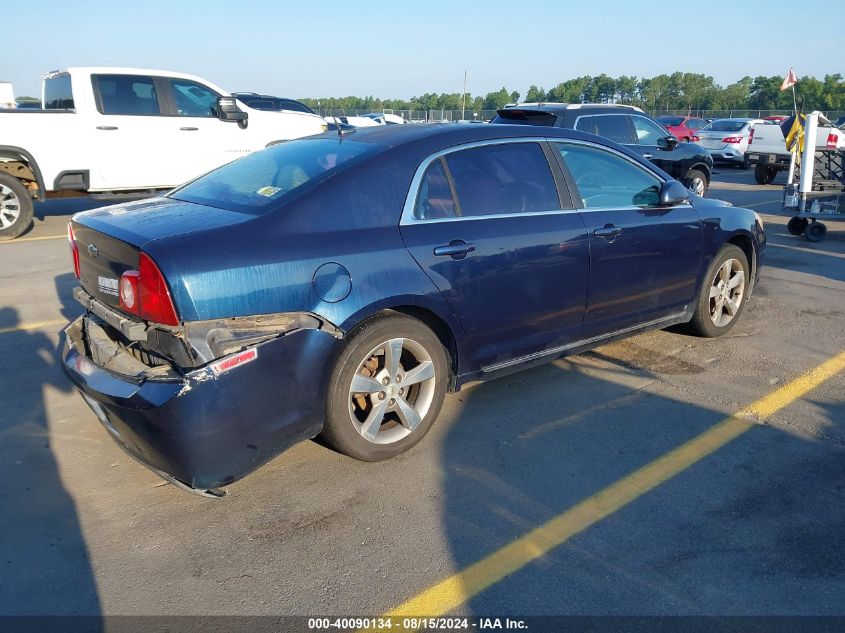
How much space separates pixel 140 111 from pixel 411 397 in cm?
837

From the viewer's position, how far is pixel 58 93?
10242mm

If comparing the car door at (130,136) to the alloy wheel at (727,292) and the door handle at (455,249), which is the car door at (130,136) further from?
the alloy wheel at (727,292)

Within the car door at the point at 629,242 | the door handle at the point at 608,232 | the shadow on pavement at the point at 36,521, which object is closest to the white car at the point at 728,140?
the car door at the point at 629,242

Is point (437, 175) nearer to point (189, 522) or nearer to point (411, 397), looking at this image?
point (411, 397)

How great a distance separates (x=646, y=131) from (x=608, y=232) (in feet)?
25.7

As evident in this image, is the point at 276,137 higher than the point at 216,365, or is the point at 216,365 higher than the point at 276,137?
the point at 276,137

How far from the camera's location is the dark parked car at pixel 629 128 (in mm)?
9508

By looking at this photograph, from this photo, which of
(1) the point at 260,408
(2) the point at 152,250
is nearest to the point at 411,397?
(1) the point at 260,408

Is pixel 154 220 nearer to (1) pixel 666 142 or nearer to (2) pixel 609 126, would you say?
(2) pixel 609 126

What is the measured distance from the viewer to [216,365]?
9.48 feet

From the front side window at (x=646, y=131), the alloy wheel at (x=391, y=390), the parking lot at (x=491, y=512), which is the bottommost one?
the parking lot at (x=491, y=512)

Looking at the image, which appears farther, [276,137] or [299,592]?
[276,137]

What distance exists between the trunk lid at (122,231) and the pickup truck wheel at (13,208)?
22.2ft

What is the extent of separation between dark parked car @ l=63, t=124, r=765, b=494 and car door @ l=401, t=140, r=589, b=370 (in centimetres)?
1
